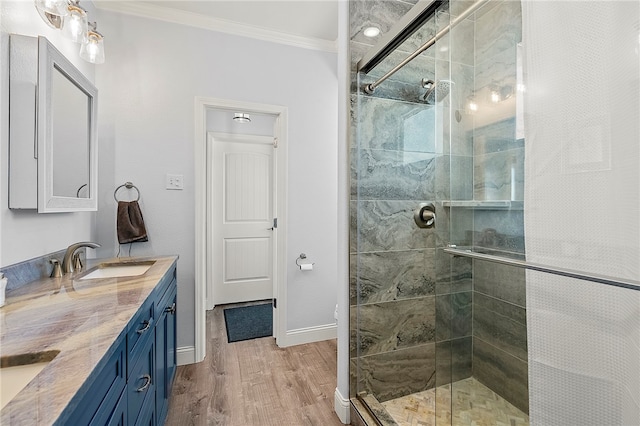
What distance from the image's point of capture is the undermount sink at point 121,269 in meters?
1.67

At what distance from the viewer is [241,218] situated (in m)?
3.55

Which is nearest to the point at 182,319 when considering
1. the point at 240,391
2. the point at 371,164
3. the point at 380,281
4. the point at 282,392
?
the point at 240,391

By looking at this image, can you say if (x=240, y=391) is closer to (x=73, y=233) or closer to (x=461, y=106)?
(x=73, y=233)

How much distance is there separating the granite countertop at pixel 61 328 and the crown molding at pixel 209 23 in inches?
73.8

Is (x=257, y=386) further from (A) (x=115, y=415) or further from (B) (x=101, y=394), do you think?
(B) (x=101, y=394)

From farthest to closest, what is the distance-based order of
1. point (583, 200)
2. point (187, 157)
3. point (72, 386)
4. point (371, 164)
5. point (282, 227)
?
point (282, 227)
point (187, 157)
point (371, 164)
point (583, 200)
point (72, 386)

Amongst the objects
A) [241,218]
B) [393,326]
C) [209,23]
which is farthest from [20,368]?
[241,218]

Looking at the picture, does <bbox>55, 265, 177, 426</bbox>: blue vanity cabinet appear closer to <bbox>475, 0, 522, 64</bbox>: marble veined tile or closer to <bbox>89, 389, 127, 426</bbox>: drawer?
<bbox>89, 389, 127, 426</bbox>: drawer

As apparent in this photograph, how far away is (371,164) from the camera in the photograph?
1.68 meters

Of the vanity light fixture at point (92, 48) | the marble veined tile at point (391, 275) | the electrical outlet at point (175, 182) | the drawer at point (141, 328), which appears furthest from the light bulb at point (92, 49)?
the marble veined tile at point (391, 275)

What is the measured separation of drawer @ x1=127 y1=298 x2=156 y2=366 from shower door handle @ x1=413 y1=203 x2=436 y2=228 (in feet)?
4.53

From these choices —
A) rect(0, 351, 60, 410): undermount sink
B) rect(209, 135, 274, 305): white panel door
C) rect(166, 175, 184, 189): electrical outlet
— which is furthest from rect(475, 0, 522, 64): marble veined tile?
rect(209, 135, 274, 305): white panel door

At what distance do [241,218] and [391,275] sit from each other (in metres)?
2.30

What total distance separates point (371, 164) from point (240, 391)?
1.64 metres
